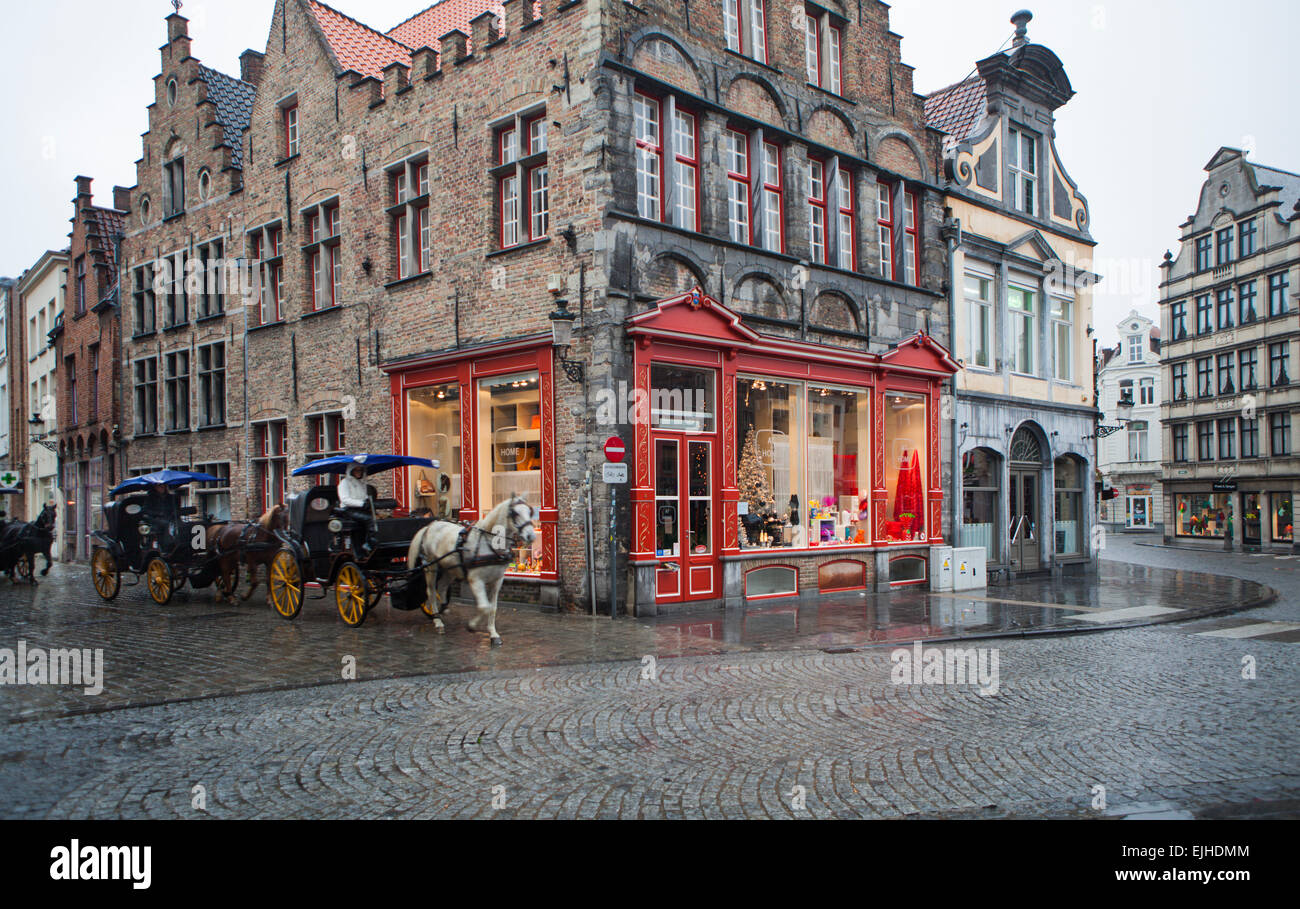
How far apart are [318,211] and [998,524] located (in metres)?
16.2

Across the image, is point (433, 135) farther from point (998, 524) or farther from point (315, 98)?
point (998, 524)

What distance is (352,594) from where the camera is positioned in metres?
12.3

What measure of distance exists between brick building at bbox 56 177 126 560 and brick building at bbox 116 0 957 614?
7963 millimetres

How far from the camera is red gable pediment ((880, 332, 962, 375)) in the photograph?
17.8 metres

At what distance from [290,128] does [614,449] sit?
1245cm

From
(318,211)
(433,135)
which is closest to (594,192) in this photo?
(433,135)

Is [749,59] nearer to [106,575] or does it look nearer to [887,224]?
[887,224]

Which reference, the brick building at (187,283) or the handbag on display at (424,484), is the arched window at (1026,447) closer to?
the handbag on display at (424,484)

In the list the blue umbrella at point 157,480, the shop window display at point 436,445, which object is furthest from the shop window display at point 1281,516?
the blue umbrella at point 157,480

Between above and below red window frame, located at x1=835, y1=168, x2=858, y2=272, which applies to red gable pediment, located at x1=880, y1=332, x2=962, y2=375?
below

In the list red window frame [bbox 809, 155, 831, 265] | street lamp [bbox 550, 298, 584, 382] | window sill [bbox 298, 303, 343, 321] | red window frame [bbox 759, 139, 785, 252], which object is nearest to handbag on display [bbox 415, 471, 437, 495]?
street lamp [bbox 550, 298, 584, 382]

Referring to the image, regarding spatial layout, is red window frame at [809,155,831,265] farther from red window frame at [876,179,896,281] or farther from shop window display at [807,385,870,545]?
shop window display at [807,385,870,545]

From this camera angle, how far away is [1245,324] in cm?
4250

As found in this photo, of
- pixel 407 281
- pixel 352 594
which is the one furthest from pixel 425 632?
pixel 407 281
